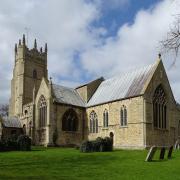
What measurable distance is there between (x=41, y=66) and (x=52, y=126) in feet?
104

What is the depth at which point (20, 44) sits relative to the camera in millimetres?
78250

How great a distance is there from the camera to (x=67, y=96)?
180ft

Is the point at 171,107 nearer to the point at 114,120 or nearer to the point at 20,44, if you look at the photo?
the point at 114,120

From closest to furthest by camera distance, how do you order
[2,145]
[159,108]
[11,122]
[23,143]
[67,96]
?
[2,145] < [23,143] < [159,108] < [67,96] < [11,122]

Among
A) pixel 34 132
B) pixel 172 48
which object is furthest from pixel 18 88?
pixel 172 48

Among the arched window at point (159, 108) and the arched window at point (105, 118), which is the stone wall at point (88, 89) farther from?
the arched window at point (159, 108)

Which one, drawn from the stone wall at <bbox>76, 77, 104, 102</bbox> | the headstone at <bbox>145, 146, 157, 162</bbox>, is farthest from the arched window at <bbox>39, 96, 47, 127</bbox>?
the headstone at <bbox>145, 146, 157, 162</bbox>

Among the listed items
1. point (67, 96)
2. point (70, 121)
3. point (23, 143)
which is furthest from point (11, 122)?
point (23, 143)

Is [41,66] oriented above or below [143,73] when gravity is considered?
above

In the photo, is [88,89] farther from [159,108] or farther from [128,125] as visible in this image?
[159,108]

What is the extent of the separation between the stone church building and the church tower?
15.9 meters

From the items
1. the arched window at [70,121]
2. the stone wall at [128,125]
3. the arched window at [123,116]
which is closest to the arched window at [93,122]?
the stone wall at [128,125]

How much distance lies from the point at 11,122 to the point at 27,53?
2360 cm

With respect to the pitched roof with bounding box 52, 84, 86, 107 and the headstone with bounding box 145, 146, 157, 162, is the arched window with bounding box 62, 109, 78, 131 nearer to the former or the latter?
the pitched roof with bounding box 52, 84, 86, 107
